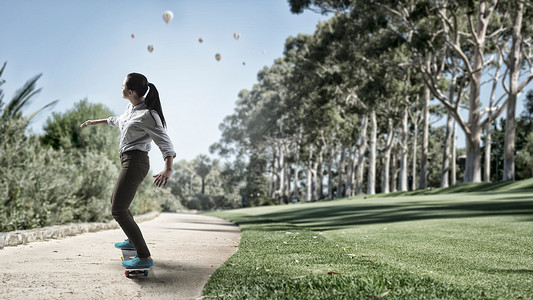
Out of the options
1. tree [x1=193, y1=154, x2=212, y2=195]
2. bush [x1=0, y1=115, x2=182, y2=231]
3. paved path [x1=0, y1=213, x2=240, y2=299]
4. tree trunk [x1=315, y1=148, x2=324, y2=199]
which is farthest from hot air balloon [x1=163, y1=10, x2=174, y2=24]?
tree [x1=193, y1=154, x2=212, y2=195]

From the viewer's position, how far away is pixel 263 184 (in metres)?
62.9

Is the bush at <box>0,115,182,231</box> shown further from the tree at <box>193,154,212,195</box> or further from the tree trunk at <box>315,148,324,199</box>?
the tree at <box>193,154,212,195</box>

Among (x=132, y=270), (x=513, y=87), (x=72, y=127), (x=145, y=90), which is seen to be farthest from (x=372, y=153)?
(x=132, y=270)

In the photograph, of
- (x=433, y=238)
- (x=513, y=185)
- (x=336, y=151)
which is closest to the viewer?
(x=433, y=238)

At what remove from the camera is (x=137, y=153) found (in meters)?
4.47

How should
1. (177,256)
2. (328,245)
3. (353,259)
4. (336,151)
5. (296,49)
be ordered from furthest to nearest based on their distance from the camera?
(336,151), (296,49), (328,245), (177,256), (353,259)

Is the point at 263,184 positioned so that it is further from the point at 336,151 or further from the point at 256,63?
the point at 256,63

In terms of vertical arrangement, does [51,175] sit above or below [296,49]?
below

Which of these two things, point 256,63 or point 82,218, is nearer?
point 82,218

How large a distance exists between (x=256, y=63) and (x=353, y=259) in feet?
154

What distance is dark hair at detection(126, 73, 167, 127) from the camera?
15.1ft

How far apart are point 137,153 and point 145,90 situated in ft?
2.17

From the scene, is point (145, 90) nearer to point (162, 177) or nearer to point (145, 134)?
point (145, 134)

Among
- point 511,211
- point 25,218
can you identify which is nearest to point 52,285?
point 25,218
